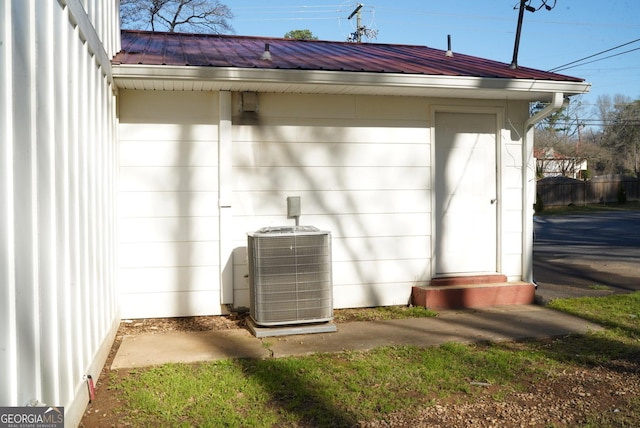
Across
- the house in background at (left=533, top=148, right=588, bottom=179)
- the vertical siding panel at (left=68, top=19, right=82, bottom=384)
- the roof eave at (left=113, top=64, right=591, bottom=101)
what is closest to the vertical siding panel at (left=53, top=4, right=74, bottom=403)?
the vertical siding panel at (left=68, top=19, right=82, bottom=384)

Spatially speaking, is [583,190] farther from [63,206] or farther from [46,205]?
[46,205]

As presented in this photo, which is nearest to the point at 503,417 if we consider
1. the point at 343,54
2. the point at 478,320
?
the point at 478,320

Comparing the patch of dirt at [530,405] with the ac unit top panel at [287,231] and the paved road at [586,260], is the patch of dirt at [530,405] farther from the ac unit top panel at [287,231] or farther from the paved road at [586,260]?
the paved road at [586,260]

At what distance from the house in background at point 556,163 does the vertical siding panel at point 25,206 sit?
156 ft

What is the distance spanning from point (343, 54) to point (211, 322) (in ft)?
13.0

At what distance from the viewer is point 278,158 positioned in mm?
6629

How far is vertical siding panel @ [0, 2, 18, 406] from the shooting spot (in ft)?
7.32

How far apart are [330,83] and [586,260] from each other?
738 centimetres

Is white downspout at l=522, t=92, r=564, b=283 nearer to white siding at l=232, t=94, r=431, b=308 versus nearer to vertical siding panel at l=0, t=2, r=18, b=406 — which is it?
white siding at l=232, t=94, r=431, b=308

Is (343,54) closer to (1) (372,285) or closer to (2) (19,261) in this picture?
(1) (372,285)

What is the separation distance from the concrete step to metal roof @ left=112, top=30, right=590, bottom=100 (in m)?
2.24

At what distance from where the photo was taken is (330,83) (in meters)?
6.21

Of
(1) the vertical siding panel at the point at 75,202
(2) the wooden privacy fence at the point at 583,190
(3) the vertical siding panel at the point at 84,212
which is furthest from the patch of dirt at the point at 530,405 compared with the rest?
(2) the wooden privacy fence at the point at 583,190

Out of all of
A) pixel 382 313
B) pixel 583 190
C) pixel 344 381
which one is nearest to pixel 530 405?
pixel 344 381
